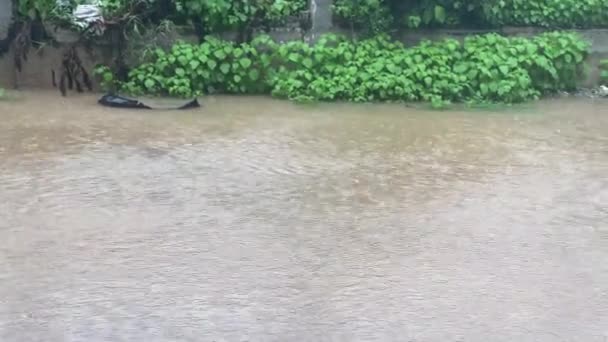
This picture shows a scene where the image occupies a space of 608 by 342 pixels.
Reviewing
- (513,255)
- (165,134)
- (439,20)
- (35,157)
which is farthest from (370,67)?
(513,255)

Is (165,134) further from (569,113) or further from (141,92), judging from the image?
(569,113)

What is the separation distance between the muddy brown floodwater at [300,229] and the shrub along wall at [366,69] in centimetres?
107

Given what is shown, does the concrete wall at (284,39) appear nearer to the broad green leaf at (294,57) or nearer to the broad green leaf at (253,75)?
the broad green leaf at (294,57)

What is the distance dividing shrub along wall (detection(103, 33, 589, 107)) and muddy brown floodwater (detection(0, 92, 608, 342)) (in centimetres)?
107

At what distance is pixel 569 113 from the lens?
777 cm

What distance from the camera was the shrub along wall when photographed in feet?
26.9

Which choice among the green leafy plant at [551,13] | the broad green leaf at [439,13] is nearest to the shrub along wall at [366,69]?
the broad green leaf at [439,13]

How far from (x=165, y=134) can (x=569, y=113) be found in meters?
3.40

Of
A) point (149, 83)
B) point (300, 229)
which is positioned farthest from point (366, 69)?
point (300, 229)

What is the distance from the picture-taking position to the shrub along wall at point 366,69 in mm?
8211

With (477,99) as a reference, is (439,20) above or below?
above

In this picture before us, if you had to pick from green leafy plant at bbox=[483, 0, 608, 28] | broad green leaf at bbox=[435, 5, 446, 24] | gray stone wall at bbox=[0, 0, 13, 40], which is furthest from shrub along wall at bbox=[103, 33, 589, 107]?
gray stone wall at bbox=[0, 0, 13, 40]

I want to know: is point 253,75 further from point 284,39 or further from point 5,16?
point 5,16

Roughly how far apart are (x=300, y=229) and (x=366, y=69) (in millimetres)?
4033
